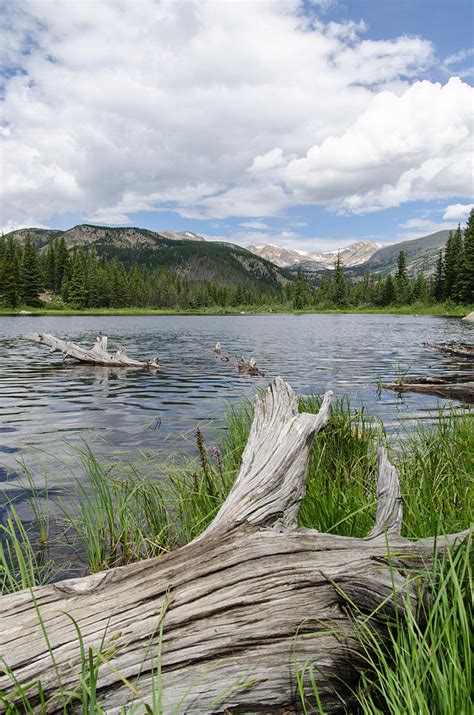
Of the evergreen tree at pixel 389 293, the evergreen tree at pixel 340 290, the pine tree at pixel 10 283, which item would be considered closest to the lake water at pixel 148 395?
the pine tree at pixel 10 283

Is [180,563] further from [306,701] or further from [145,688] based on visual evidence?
[306,701]

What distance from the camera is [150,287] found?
5379 inches

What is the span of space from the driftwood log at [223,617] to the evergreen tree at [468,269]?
250 feet

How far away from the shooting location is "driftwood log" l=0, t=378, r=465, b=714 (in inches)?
72.6

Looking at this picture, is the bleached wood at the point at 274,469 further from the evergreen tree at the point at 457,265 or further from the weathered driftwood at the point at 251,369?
the evergreen tree at the point at 457,265

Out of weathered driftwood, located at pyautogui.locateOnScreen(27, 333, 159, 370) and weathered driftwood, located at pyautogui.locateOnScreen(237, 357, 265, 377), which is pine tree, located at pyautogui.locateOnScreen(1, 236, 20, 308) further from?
weathered driftwood, located at pyautogui.locateOnScreen(237, 357, 265, 377)

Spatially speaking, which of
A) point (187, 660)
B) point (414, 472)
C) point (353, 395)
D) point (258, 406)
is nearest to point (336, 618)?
point (187, 660)

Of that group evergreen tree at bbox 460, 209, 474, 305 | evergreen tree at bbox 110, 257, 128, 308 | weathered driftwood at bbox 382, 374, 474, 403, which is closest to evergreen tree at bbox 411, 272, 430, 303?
evergreen tree at bbox 460, 209, 474, 305

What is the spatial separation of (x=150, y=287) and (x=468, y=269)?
90006 millimetres

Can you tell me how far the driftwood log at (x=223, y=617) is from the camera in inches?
72.6

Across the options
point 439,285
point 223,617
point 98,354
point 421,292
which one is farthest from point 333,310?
point 223,617

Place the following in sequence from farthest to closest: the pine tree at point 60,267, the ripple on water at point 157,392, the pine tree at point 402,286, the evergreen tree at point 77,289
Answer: the pine tree at point 60,267, the evergreen tree at point 77,289, the pine tree at point 402,286, the ripple on water at point 157,392

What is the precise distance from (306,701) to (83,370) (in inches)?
729

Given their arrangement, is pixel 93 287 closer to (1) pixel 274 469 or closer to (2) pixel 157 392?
(2) pixel 157 392
